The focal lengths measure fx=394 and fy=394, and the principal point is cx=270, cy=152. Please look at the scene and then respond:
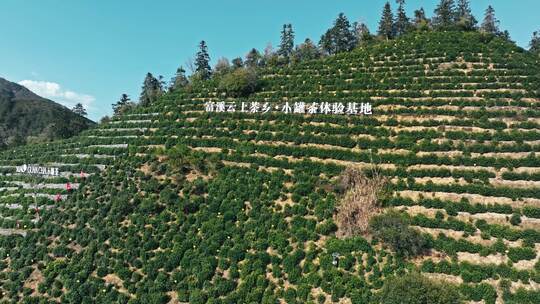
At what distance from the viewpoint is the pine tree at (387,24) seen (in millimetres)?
57281

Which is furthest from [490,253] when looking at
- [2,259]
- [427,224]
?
[2,259]

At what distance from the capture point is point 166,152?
119 feet

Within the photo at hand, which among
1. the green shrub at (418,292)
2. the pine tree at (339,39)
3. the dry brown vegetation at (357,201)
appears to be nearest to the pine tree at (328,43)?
the pine tree at (339,39)

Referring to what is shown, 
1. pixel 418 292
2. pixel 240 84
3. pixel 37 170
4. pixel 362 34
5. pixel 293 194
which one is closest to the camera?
pixel 418 292

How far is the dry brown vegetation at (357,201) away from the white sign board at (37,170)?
92.1 ft

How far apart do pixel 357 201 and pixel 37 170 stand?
3195 cm

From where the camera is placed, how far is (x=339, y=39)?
191 ft

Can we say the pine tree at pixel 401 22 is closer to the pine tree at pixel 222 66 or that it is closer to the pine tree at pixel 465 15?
the pine tree at pixel 465 15

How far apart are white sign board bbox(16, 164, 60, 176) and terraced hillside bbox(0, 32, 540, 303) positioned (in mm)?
831

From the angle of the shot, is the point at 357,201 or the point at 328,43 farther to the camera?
the point at 328,43

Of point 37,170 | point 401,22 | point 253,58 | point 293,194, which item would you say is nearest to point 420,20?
point 401,22

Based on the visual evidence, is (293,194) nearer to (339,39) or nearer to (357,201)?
(357,201)

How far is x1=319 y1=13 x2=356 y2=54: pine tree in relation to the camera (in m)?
58.5

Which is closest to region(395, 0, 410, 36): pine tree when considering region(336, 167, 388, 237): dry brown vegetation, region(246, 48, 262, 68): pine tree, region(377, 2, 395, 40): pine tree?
region(377, 2, 395, 40): pine tree
